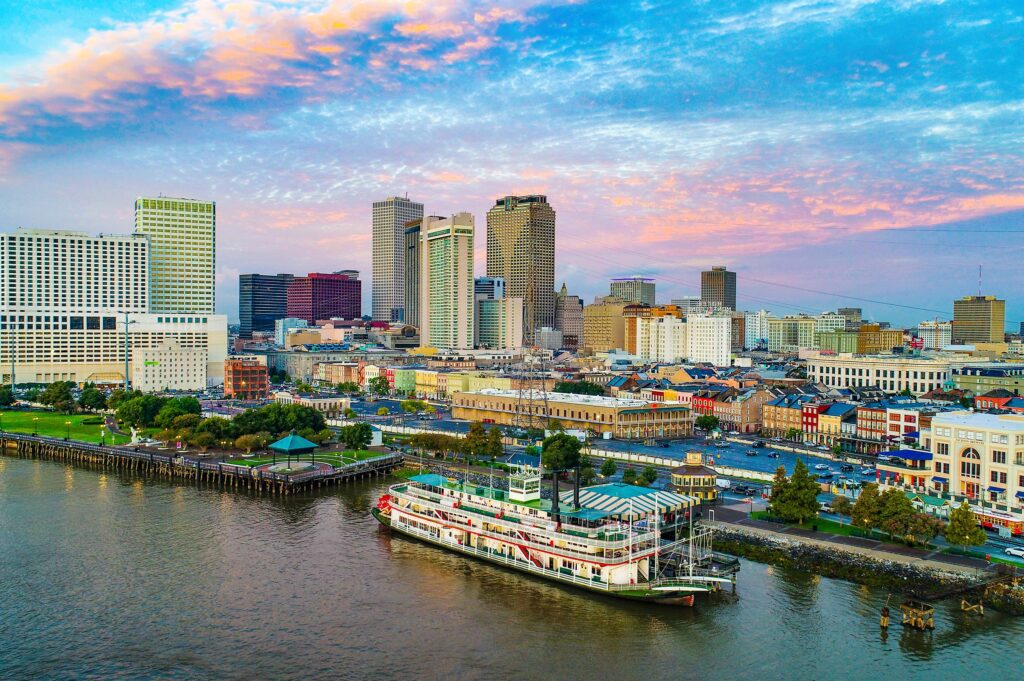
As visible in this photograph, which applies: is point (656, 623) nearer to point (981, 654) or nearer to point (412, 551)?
point (981, 654)

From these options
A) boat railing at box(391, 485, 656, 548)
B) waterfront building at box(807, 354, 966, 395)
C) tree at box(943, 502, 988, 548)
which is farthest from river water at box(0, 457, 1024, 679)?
waterfront building at box(807, 354, 966, 395)

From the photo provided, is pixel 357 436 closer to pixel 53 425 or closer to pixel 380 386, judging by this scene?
pixel 53 425

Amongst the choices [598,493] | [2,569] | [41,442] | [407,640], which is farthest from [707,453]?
[41,442]

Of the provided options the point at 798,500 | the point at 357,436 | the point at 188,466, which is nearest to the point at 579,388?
the point at 357,436

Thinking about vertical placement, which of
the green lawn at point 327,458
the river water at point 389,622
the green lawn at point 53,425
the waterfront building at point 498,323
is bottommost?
the river water at point 389,622

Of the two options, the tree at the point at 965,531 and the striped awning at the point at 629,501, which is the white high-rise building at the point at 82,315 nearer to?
the striped awning at the point at 629,501

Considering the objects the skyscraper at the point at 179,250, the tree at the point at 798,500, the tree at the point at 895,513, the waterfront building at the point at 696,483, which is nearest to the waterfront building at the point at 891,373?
the waterfront building at the point at 696,483
